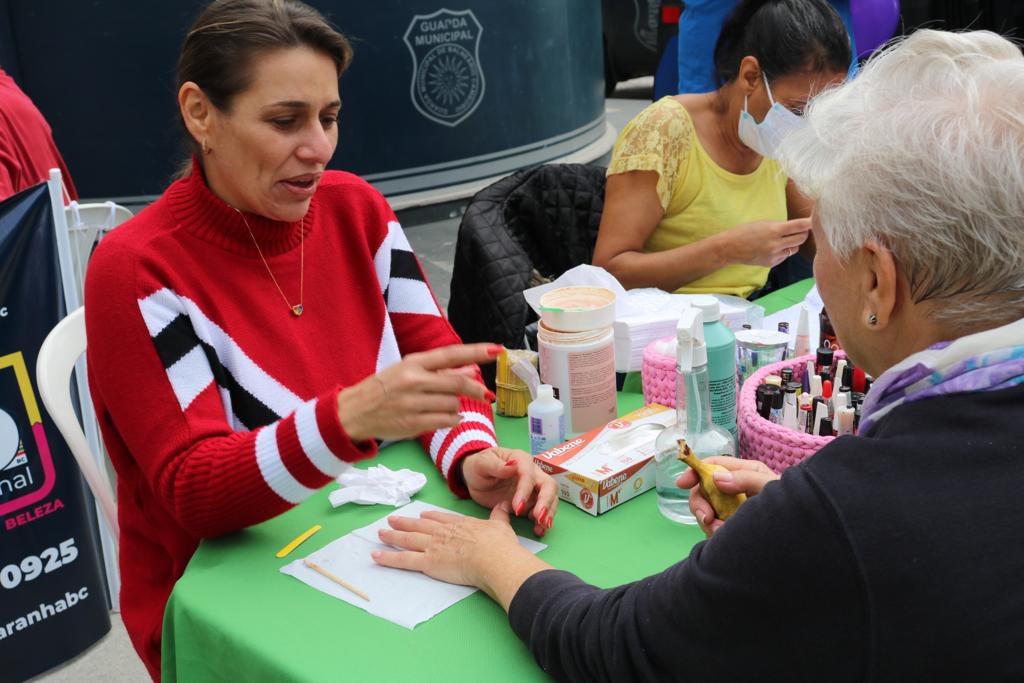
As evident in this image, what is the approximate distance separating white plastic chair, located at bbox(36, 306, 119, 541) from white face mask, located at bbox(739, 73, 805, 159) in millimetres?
1881

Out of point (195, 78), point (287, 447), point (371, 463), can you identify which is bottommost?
point (371, 463)

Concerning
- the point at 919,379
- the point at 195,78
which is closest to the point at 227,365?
the point at 195,78

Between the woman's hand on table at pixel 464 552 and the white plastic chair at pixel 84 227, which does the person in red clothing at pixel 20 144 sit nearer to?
the white plastic chair at pixel 84 227

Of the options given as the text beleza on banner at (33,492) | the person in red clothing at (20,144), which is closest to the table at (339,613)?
the text beleza on banner at (33,492)

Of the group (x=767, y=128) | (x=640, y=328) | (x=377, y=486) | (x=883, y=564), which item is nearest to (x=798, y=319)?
(x=640, y=328)

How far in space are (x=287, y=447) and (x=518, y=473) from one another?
37cm

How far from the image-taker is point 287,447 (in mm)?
1530

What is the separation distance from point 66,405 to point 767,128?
196cm

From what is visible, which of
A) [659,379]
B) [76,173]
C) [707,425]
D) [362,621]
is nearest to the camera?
[362,621]

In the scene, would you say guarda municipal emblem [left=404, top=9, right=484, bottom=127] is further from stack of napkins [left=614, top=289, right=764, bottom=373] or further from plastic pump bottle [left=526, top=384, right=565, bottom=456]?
plastic pump bottle [left=526, top=384, right=565, bottom=456]

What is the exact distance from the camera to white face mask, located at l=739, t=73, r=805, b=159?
2740 millimetres

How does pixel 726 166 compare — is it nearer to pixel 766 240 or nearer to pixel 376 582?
pixel 766 240

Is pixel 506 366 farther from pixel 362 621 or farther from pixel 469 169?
pixel 469 169

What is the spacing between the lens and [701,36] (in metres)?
4.02
